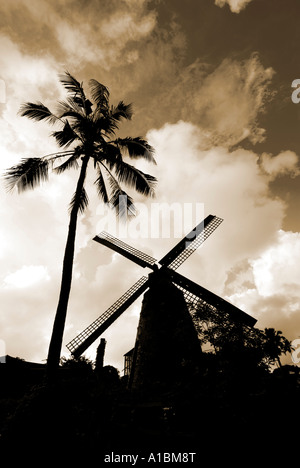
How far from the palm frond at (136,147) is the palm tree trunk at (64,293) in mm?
2451

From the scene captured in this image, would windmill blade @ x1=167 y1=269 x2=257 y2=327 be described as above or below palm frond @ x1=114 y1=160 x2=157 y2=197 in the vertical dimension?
below

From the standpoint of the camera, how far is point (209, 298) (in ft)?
41.4

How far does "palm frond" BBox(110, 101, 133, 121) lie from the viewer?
1119 centimetres

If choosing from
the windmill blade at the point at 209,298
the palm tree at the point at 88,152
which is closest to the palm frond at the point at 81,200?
the palm tree at the point at 88,152

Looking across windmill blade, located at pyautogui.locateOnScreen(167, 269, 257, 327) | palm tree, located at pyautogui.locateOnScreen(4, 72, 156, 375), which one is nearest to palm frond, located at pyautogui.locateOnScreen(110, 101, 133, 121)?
palm tree, located at pyautogui.locateOnScreen(4, 72, 156, 375)

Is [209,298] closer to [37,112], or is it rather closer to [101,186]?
[101,186]

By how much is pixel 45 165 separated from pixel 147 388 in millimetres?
9956

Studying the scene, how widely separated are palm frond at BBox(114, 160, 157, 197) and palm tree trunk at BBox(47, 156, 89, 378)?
1.73 m

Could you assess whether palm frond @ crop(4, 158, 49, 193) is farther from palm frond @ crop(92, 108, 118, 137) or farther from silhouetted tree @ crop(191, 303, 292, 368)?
silhouetted tree @ crop(191, 303, 292, 368)

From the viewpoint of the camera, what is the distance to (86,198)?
10391 millimetres

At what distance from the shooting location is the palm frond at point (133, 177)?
11.1 metres
